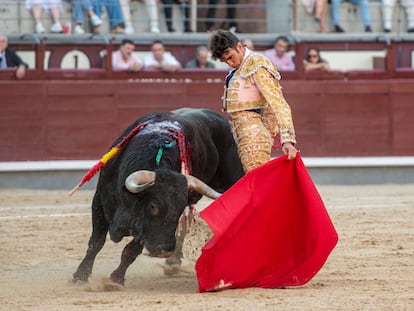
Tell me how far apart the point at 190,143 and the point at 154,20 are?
525 cm

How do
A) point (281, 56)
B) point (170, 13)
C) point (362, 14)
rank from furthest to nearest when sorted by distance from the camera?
1. point (362, 14)
2. point (170, 13)
3. point (281, 56)

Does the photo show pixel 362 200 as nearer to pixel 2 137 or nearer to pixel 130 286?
pixel 2 137

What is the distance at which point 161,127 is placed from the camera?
15.8 ft

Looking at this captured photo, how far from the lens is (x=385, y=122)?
32.1 ft

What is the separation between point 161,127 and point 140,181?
0.60 m

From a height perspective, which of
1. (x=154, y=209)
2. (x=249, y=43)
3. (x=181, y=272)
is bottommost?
(x=181, y=272)

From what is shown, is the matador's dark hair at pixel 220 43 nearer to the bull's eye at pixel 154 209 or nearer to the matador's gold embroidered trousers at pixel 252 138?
the matador's gold embroidered trousers at pixel 252 138

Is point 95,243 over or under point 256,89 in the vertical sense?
under

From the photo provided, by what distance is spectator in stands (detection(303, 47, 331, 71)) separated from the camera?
382 inches

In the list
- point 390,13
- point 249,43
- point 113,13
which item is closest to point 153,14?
point 113,13

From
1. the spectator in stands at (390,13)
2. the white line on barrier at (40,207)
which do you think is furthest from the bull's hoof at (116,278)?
the spectator in stands at (390,13)

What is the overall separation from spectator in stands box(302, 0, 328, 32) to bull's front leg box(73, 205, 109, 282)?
6.25 meters

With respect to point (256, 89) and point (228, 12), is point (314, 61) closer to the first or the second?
point (228, 12)

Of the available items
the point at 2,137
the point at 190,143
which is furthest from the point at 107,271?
the point at 2,137
